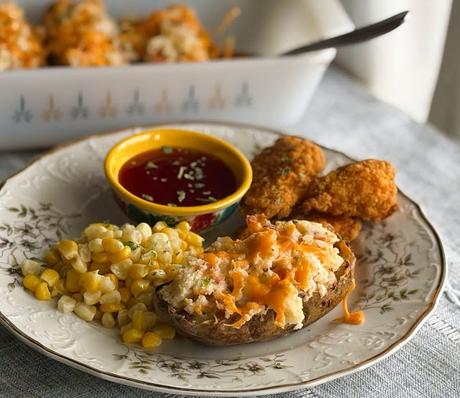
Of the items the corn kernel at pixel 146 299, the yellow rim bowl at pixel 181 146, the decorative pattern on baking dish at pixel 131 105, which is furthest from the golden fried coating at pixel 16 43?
the corn kernel at pixel 146 299

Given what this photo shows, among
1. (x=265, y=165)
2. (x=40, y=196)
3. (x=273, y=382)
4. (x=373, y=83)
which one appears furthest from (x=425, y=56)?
(x=273, y=382)

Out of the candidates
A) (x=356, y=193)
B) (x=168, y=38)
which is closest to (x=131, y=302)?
(x=356, y=193)

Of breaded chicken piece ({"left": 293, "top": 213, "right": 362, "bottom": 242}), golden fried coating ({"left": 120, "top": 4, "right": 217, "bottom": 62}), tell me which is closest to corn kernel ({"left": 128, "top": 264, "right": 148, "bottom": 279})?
breaded chicken piece ({"left": 293, "top": 213, "right": 362, "bottom": 242})

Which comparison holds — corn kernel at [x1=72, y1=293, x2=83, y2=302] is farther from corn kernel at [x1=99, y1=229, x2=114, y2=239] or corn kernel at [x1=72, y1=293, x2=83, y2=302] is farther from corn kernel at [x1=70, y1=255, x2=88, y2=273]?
corn kernel at [x1=99, y1=229, x2=114, y2=239]

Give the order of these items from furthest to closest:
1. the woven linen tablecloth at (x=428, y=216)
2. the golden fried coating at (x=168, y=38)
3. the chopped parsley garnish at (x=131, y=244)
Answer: the golden fried coating at (x=168, y=38) → the chopped parsley garnish at (x=131, y=244) → the woven linen tablecloth at (x=428, y=216)

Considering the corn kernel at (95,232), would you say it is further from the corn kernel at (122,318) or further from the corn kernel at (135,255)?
the corn kernel at (122,318)

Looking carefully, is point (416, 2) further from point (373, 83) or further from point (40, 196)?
point (40, 196)
